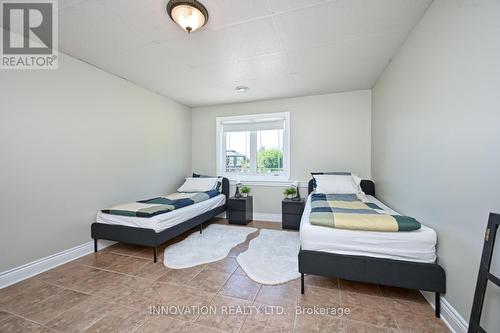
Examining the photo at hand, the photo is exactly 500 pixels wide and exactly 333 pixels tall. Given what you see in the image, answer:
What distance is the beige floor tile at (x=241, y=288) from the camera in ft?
5.78

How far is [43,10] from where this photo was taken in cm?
175

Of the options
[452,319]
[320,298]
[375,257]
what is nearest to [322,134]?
[375,257]

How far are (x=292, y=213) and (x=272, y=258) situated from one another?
1.18m

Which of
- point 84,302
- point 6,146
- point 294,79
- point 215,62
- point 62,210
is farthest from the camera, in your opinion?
point 294,79

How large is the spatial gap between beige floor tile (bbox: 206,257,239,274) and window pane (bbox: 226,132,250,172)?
225 cm

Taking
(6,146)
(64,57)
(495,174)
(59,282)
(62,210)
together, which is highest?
(64,57)

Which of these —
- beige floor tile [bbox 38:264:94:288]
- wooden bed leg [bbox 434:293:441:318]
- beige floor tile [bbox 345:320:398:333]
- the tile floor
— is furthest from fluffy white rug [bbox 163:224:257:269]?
wooden bed leg [bbox 434:293:441:318]

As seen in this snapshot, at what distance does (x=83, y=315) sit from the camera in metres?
1.53

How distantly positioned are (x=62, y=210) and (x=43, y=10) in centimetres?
200

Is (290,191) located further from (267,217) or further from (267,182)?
(267,217)

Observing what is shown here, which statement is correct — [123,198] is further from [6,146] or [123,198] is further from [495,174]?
[495,174]

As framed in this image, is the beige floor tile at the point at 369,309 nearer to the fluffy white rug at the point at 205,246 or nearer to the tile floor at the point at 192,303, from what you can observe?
the tile floor at the point at 192,303

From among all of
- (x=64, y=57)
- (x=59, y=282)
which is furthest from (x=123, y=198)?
(x=64, y=57)

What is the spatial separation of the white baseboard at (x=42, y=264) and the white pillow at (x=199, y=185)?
5.15 ft
